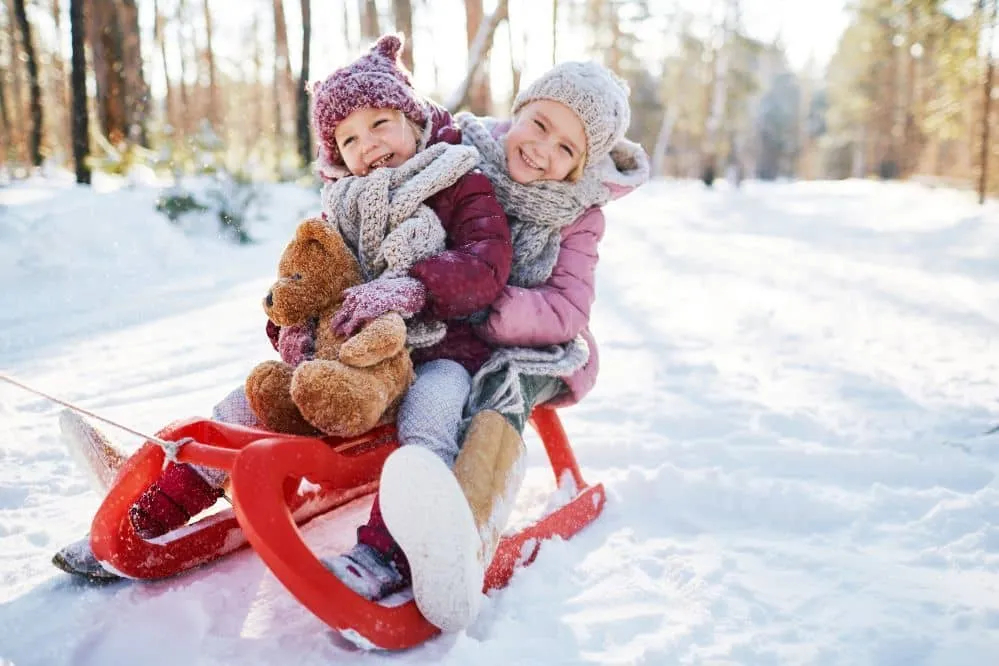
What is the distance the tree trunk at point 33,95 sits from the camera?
841 cm

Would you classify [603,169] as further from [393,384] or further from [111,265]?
[111,265]

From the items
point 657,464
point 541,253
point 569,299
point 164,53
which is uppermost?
point 164,53

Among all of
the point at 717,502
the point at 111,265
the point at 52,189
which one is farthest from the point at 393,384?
the point at 52,189

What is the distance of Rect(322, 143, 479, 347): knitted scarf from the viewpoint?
173cm

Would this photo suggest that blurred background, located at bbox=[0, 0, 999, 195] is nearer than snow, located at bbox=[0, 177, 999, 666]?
No

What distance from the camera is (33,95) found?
926 centimetres

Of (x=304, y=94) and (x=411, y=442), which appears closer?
(x=411, y=442)

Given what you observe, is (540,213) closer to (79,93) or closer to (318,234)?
(318,234)

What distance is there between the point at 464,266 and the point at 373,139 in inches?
17.1

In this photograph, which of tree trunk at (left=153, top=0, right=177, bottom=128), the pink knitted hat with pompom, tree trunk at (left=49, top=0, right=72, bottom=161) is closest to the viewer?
the pink knitted hat with pompom

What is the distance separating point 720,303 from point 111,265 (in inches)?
158

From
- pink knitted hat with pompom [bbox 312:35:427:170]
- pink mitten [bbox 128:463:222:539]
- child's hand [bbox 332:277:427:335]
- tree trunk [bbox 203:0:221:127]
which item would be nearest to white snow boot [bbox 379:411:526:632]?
child's hand [bbox 332:277:427:335]

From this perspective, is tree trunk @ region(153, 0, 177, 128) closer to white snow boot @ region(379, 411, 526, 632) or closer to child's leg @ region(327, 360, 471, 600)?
child's leg @ region(327, 360, 471, 600)

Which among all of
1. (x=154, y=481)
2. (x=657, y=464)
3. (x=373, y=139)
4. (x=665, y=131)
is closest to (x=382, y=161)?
(x=373, y=139)
